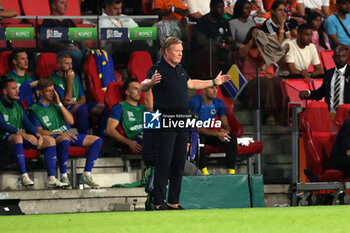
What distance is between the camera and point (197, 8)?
8.54m

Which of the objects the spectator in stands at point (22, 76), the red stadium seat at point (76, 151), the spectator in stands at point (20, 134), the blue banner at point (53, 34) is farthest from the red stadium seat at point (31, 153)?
the blue banner at point (53, 34)

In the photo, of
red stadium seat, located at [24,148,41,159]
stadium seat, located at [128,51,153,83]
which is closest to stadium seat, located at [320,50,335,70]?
stadium seat, located at [128,51,153,83]

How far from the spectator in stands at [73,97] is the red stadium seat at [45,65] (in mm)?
80

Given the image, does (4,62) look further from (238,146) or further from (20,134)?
(238,146)

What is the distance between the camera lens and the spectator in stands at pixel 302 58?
8.67 meters

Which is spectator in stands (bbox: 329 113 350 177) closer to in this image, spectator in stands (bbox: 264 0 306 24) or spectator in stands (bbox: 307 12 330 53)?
spectator in stands (bbox: 307 12 330 53)

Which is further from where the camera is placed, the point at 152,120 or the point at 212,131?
the point at 212,131

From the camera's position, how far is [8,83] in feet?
24.2

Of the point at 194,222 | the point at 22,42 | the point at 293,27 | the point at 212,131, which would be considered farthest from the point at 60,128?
the point at 293,27

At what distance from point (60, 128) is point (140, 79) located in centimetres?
109

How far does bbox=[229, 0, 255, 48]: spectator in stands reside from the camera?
27.8 ft

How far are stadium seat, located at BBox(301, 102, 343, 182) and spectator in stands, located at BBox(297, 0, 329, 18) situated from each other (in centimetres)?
224

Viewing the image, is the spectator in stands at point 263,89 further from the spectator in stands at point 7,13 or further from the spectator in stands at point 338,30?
the spectator in stands at point 7,13

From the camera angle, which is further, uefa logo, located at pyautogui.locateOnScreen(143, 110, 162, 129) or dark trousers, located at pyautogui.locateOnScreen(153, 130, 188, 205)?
uefa logo, located at pyautogui.locateOnScreen(143, 110, 162, 129)
